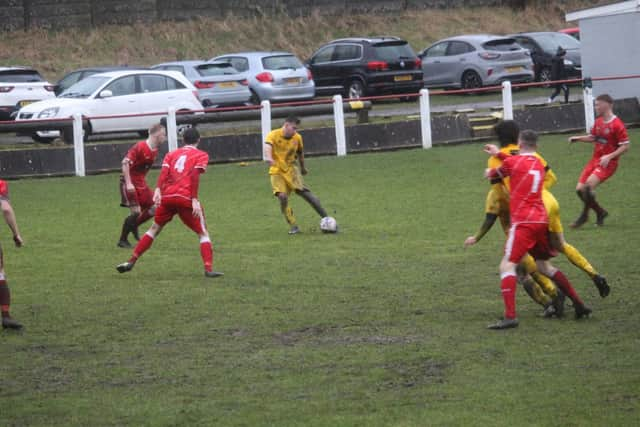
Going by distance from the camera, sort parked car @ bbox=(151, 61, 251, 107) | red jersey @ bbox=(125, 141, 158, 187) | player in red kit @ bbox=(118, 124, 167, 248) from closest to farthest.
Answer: player in red kit @ bbox=(118, 124, 167, 248) → red jersey @ bbox=(125, 141, 158, 187) → parked car @ bbox=(151, 61, 251, 107)

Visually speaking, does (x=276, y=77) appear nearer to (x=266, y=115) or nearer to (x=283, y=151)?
(x=266, y=115)

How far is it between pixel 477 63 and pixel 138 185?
21662 mm

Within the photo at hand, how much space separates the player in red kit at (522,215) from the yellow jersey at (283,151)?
655 cm

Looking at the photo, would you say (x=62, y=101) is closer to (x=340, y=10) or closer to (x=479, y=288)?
(x=479, y=288)

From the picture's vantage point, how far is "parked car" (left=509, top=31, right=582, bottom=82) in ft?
120

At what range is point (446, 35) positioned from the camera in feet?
159

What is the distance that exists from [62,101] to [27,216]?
354 inches

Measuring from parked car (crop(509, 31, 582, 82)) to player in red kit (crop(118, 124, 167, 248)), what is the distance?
23.1 metres

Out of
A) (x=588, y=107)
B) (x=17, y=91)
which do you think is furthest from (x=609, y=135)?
(x=17, y=91)

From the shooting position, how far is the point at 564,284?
968 cm

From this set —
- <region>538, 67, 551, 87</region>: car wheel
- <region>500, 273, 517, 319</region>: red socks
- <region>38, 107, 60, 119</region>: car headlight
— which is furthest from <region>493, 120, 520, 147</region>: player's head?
<region>538, 67, 551, 87</region>: car wheel

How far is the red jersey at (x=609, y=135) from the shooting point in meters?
15.3

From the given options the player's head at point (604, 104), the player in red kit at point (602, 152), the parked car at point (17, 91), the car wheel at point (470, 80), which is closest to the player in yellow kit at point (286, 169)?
the player in red kit at point (602, 152)

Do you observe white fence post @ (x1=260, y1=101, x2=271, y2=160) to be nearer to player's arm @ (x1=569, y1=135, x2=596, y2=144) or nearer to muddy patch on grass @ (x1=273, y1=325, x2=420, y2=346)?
player's arm @ (x1=569, y1=135, x2=596, y2=144)
